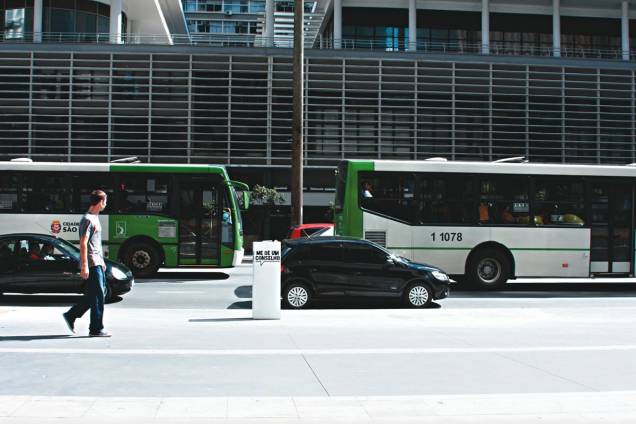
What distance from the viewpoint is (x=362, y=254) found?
13.0m

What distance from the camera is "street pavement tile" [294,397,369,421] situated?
555 centimetres

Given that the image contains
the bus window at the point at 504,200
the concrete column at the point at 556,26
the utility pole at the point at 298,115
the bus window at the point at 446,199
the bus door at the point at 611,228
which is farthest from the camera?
A: the concrete column at the point at 556,26

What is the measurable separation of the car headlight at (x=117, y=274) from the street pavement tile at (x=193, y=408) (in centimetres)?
741

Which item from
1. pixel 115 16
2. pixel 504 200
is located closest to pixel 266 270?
pixel 504 200

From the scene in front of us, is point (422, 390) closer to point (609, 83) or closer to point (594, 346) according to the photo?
point (594, 346)

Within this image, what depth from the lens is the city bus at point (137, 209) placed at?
57.0ft

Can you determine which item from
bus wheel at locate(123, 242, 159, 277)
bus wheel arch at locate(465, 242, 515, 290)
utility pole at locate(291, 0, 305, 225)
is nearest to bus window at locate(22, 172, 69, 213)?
bus wheel at locate(123, 242, 159, 277)

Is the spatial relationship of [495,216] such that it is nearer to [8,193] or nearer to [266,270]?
[266,270]

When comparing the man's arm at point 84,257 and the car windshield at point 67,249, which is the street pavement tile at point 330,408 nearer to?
the man's arm at point 84,257

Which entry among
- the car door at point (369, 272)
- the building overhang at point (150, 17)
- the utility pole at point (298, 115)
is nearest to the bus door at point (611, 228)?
the car door at point (369, 272)

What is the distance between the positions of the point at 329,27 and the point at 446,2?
758 cm

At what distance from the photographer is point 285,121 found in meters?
33.5

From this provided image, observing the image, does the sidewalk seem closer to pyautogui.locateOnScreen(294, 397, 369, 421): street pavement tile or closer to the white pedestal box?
pyautogui.locateOnScreen(294, 397, 369, 421): street pavement tile

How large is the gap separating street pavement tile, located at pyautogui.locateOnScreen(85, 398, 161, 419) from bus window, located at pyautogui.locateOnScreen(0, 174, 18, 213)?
517 inches
